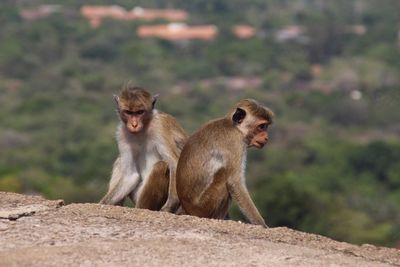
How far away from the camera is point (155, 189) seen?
9.53 metres

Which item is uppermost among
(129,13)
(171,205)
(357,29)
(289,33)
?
(171,205)

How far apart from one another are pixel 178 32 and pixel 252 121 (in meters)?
91.6

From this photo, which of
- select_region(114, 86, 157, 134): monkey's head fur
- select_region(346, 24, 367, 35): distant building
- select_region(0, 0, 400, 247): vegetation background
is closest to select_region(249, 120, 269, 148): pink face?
select_region(114, 86, 157, 134): monkey's head fur

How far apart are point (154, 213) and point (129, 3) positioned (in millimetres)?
100509

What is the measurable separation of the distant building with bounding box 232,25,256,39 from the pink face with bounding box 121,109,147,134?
90.7 metres

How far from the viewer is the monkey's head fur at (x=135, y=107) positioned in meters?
9.73

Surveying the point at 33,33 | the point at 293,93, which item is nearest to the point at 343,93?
the point at 293,93

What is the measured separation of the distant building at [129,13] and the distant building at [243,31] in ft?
16.3

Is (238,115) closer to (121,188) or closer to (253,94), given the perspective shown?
(121,188)

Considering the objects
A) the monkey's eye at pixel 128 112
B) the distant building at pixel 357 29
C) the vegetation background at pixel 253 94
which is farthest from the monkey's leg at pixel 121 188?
the distant building at pixel 357 29

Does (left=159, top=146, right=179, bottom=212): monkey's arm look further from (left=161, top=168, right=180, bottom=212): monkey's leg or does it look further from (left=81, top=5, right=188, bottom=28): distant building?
(left=81, top=5, right=188, bottom=28): distant building

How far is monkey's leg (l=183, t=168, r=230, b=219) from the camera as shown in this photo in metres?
9.29

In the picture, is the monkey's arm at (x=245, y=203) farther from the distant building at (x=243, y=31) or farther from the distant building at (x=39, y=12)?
the distant building at (x=39, y=12)

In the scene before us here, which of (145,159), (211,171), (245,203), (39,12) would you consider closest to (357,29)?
(39,12)
